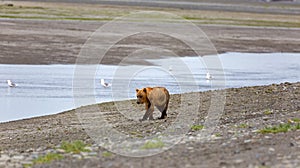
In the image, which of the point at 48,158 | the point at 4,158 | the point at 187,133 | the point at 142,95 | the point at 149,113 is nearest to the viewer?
the point at 48,158

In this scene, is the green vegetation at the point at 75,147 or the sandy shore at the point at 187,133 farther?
the green vegetation at the point at 75,147

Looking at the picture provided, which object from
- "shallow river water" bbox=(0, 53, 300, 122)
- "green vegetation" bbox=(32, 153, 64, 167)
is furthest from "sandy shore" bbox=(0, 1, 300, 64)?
"green vegetation" bbox=(32, 153, 64, 167)

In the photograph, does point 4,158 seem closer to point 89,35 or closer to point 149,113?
point 149,113

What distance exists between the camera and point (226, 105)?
60.4 feet

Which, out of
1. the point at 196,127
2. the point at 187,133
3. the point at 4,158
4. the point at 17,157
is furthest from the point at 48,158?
the point at 196,127

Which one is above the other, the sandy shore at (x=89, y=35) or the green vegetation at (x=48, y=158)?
the sandy shore at (x=89, y=35)

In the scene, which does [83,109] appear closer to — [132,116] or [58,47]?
[132,116]

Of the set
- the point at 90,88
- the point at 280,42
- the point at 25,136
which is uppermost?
the point at 280,42

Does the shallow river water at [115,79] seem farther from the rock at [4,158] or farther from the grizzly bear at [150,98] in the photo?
the rock at [4,158]

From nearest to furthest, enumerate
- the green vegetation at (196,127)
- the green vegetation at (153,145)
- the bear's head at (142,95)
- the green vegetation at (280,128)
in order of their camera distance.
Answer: the green vegetation at (153,145), the green vegetation at (280,128), the green vegetation at (196,127), the bear's head at (142,95)

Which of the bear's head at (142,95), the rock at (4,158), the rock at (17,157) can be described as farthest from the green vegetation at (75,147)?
the bear's head at (142,95)

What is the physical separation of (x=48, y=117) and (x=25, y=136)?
429cm

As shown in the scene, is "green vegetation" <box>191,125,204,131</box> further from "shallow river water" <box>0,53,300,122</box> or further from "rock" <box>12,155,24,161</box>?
"shallow river water" <box>0,53,300,122</box>

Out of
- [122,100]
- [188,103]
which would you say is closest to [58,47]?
[122,100]
